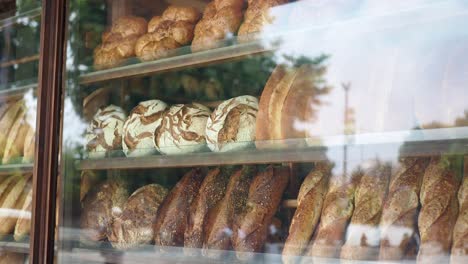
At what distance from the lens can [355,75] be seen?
Answer: 1.66m

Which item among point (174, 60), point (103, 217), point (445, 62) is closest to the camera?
point (445, 62)

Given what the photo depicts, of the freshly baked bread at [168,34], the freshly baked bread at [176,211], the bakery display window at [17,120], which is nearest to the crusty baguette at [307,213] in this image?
the freshly baked bread at [176,211]

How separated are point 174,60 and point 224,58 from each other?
7.7 inches

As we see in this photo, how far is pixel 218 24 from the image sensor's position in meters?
2.03

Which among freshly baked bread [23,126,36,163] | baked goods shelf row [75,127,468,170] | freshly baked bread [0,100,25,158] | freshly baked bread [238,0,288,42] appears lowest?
baked goods shelf row [75,127,468,170]

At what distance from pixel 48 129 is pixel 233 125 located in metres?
0.68

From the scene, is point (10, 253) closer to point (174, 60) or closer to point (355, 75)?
point (174, 60)

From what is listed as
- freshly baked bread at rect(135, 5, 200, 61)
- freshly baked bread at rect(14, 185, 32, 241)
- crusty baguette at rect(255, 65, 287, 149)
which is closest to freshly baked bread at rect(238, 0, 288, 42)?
crusty baguette at rect(255, 65, 287, 149)

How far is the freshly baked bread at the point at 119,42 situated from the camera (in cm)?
228

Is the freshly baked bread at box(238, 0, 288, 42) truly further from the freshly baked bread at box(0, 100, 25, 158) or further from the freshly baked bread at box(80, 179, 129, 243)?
the freshly baked bread at box(0, 100, 25, 158)

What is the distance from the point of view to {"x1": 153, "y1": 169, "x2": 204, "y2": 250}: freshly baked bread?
6.64 ft

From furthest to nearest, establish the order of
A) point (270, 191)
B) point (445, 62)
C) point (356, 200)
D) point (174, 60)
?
point (174, 60), point (270, 191), point (356, 200), point (445, 62)

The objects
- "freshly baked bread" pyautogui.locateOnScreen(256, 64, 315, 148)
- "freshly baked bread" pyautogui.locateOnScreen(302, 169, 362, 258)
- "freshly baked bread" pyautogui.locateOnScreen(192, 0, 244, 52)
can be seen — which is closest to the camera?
"freshly baked bread" pyautogui.locateOnScreen(302, 169, 362, 258)

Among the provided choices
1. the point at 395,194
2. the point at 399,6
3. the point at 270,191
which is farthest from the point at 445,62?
the point at 270,191
